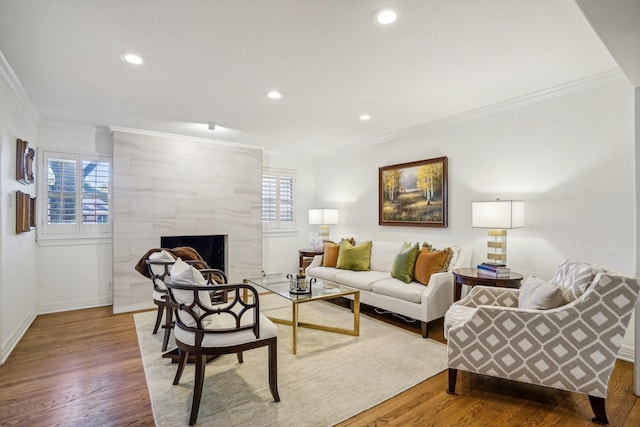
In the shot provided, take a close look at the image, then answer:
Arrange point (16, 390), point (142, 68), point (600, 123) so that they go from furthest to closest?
point (600, 123), point (142, 68), point (16, 390)

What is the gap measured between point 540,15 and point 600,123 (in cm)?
160

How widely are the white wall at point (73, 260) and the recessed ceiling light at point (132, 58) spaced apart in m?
2.57

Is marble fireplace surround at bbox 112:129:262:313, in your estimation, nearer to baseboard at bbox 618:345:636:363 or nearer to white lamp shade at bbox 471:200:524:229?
white lamp shade at bbox 471:200:524:229

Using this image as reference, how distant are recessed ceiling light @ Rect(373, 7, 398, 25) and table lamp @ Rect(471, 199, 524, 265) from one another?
2107 mm

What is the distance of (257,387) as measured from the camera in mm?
2443

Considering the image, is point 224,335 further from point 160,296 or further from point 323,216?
point 323,216

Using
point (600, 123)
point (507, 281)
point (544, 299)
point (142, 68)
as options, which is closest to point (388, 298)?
point (507, 281)

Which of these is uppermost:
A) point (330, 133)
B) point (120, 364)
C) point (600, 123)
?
point (330, 133)

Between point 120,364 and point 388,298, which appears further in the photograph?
point 388,298

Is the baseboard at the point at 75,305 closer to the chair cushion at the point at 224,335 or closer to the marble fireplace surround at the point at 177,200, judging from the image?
the marble fireplace surround at the point at 177,200

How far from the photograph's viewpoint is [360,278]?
4227 mm

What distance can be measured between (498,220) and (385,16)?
2257 millimetres

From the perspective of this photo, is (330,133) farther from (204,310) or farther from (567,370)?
(567,370)

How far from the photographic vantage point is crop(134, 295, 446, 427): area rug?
6.95 ft
